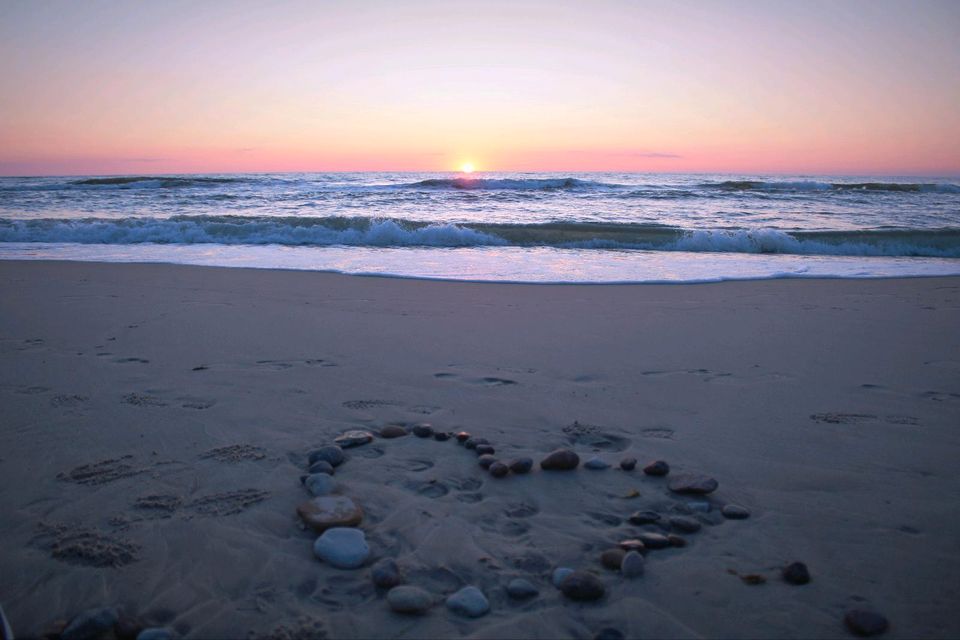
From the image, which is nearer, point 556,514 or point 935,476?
point 556,514

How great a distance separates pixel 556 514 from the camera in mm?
2346

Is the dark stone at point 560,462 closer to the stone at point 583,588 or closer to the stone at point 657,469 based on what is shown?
the stone at point 657,469

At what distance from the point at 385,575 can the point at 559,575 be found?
0.54 metres

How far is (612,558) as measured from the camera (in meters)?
2.04

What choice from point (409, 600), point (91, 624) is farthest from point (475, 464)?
point (91, 624)

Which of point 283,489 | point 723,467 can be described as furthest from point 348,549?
point 723,467

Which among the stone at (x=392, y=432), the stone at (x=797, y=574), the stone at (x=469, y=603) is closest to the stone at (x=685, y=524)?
the stone at (x=797, y=574)

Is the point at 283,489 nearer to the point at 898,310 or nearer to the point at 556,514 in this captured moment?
the point at 556,514

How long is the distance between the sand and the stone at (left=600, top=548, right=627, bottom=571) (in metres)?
0.03

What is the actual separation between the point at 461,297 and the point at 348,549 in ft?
14.2

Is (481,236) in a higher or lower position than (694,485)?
higher

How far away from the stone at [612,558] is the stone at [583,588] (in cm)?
12

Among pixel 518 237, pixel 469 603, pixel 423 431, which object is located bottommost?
pixel 469 603

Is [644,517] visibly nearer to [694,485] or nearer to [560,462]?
[694,485]
